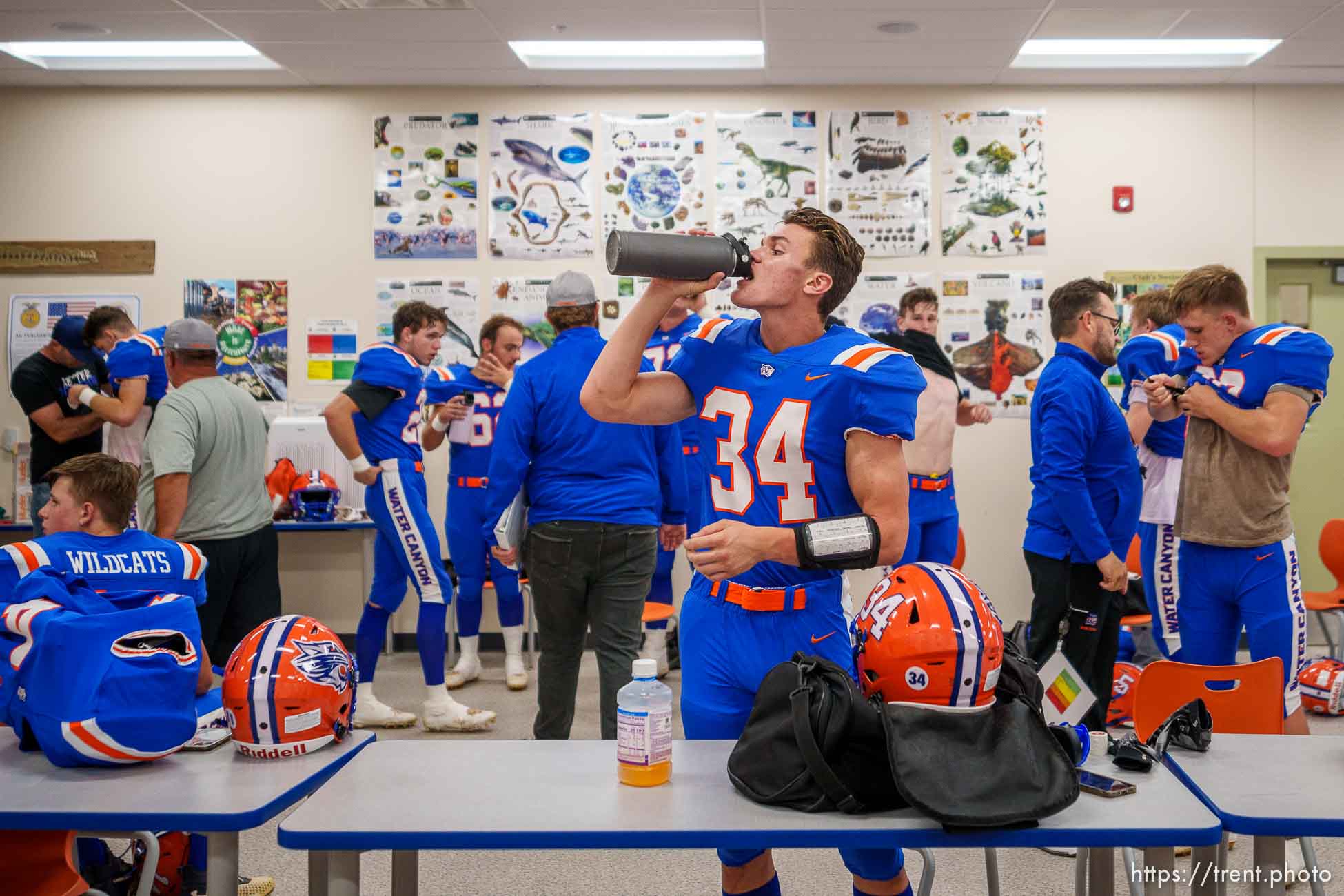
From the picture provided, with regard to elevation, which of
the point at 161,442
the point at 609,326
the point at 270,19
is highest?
the point at 270,19

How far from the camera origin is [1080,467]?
3.55 meters

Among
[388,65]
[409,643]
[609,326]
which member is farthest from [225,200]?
[409,643]

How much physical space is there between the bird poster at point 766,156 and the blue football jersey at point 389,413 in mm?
2618

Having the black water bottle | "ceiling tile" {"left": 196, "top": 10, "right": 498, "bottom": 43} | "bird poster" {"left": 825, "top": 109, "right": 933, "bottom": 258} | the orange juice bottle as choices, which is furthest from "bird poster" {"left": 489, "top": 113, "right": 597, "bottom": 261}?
the orange juice bottle

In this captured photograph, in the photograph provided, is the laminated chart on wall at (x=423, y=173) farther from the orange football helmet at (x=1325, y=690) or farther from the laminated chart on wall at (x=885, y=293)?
the orange football helmet at (x=1325, y=690)

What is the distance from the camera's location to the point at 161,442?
3.60 metres

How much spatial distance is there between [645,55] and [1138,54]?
107 inches

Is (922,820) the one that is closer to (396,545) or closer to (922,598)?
(922,598)

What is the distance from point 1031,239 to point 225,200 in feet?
15.7

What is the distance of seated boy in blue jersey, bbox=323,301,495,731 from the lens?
14.7 feet

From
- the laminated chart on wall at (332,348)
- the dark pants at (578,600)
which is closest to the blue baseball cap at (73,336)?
the laminated chart on wall at (332,348)

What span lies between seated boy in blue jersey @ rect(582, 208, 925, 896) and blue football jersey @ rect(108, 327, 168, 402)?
3.66 meters

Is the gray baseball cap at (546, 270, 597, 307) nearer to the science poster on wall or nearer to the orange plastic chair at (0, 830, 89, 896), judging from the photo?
the orange plastic chair at (0, 830, 89, 896)

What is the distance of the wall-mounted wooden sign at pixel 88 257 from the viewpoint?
6523 mm
